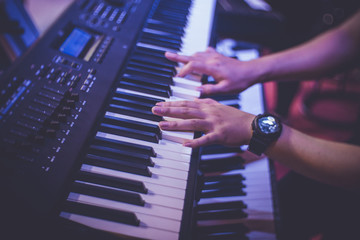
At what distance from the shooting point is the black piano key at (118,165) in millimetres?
854

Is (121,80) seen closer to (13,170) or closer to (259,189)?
(13,170)

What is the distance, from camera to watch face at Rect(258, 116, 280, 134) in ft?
3.28

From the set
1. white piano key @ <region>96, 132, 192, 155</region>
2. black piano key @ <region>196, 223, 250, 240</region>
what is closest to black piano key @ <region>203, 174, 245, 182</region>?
black piano key @ <region>196, 223, 250, 240</region>

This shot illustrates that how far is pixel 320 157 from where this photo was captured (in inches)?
40.1

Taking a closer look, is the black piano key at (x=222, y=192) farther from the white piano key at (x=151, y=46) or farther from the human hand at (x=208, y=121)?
the white piano key at (x=151, y=46)

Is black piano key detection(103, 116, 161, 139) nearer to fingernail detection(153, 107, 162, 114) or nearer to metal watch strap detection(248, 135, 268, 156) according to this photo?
fingernail detection(153, 107, 162, 114)

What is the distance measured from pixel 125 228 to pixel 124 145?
31cm

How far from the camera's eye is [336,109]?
2785 millimetres

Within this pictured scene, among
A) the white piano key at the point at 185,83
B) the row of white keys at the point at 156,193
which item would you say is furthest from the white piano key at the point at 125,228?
the white piano key at the point at 185,83

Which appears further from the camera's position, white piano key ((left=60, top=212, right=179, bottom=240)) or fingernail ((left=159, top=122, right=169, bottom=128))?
fingernail ((left=159, top=122, right=169, bottom=128))

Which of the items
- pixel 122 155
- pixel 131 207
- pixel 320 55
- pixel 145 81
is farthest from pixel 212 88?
pixel 320 55

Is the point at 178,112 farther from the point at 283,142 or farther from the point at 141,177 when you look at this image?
the point at 283,142

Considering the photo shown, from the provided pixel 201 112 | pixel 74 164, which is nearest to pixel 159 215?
pixel 74 164

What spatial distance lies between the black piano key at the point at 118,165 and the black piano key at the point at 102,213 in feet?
0.50
